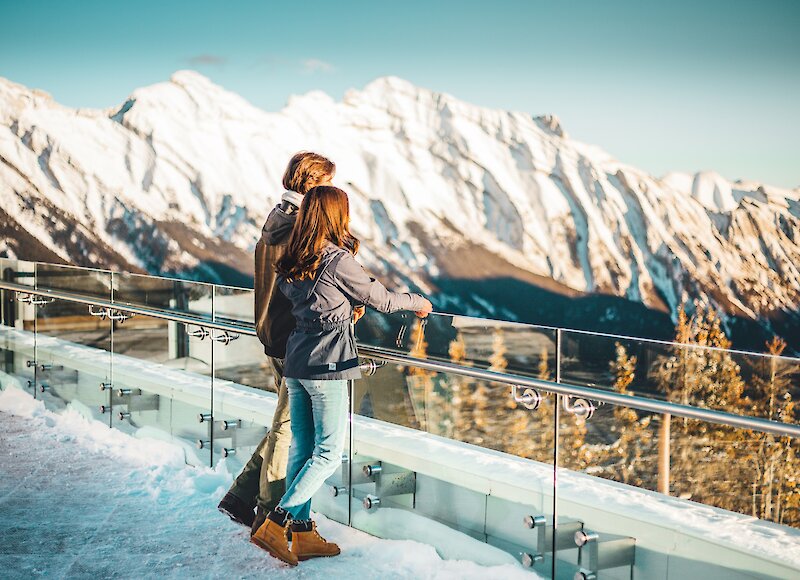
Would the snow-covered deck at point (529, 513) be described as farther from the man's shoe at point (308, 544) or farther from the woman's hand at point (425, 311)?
the woman's hand at point (425, 311)

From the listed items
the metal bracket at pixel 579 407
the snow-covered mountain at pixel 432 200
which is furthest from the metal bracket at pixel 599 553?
the snow-covered mountain at pixel 432 200

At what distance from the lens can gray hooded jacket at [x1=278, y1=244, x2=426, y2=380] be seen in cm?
263

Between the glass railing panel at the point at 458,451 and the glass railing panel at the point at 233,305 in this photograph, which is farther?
the glass railing panel at the point at 233,305

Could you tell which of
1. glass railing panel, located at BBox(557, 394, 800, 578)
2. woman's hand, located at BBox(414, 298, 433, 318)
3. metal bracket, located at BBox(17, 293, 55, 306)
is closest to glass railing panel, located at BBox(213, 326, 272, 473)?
woman's hand, located at BBox(414, 298, 433, 318)

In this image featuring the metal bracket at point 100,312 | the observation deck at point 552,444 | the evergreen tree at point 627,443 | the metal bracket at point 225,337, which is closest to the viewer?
the observation deck at point 552,444

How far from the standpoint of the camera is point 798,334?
79.9 metres

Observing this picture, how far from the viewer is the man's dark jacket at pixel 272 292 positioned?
2779 millimetres

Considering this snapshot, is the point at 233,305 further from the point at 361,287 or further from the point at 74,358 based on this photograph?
the point at 361,287

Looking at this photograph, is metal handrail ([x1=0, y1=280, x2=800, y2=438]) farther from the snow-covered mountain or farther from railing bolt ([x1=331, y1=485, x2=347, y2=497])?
the snow-covered mountain

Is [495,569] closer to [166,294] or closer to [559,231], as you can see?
[166,294]

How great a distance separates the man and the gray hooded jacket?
0.11 meters

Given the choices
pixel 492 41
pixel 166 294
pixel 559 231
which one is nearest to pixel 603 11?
pixel 492 41

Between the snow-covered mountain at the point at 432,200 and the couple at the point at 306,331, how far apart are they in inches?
2480

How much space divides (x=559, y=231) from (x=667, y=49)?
2096cm
